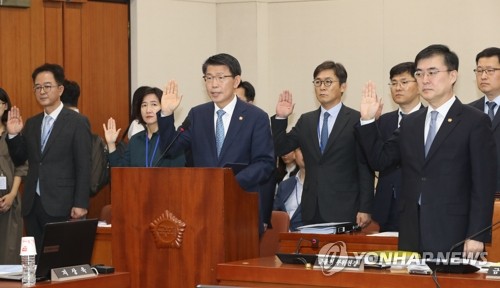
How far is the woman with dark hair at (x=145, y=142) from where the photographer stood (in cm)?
614

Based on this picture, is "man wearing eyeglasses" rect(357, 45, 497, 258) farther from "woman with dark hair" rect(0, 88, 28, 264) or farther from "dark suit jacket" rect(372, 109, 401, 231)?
"woman with dark hair" rect(0, 88, 28, 264)

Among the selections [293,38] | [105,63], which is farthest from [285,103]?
[293,38]

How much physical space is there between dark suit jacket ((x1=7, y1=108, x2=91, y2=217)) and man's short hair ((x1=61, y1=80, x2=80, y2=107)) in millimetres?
747

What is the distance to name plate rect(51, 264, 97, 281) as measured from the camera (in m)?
3.49

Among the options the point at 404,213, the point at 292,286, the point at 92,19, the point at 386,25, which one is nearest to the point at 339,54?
the point at 386,25

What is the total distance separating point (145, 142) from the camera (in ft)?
20.4

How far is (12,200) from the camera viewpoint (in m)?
6.52

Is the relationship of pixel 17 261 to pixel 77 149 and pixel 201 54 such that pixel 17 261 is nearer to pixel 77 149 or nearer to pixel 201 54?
pixel 77 149

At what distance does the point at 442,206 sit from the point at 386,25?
4026 mm

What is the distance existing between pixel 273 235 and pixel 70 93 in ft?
8.01

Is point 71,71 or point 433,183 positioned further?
point 71,71

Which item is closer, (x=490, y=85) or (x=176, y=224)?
(x=176, y=224)

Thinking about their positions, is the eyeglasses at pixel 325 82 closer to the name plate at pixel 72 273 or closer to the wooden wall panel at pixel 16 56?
the name plate at pixel 72 273

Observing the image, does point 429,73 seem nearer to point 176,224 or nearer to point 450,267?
point 450,267
